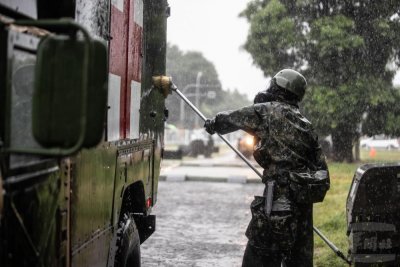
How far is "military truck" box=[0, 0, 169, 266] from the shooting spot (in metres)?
1.75

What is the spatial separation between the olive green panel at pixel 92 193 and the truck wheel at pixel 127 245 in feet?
1.46

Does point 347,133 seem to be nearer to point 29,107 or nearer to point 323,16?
point 323,16

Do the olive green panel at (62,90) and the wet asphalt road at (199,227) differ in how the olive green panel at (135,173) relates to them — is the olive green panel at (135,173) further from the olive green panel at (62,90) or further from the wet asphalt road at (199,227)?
the wet asphalt road at (199,227)

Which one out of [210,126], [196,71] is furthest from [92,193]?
[196,71]

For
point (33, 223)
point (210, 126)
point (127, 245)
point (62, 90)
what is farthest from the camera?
point (210, 126)

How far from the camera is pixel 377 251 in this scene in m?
4.82

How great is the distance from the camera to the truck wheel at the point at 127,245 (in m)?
3.66

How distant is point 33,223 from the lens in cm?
205

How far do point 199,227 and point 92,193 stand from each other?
6.40 m

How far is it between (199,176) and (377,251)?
1220 cm

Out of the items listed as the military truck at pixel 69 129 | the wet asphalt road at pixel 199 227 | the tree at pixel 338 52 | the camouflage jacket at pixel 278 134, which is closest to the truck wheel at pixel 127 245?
the military truck at pixel 69 129

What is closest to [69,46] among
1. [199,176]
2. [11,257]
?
[11,257]

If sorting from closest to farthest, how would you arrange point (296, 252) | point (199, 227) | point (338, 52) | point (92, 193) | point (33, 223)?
point (33, 223) < point (92, 193) < point (296, 252) < point (199, 227) < point (338, 52)

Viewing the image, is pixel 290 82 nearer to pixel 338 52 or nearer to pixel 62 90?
pixel 62 90
